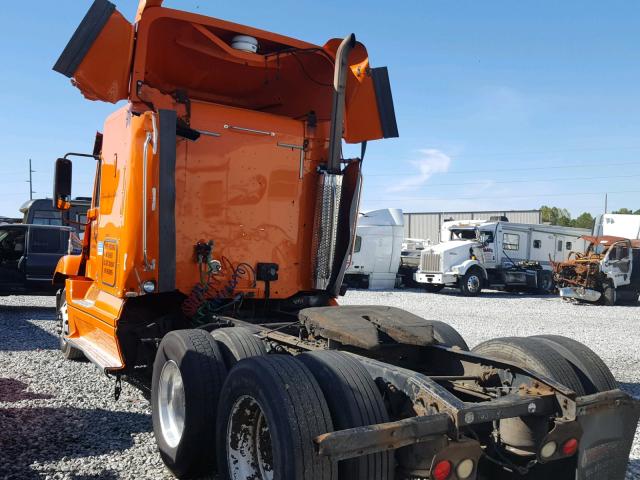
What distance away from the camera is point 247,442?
3291mm

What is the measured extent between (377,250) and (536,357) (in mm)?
19394

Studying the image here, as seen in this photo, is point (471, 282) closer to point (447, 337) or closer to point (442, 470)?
point (447, 337)

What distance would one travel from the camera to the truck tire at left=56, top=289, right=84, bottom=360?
6980 mm

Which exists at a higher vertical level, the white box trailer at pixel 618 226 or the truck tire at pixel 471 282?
the white box trailer at pixel 618 226

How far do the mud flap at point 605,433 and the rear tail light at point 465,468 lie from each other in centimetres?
70

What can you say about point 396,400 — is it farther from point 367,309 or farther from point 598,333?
point 598,333

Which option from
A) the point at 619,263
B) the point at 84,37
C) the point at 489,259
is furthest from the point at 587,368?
the point at 489,259

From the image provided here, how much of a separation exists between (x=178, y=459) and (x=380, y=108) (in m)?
3.83

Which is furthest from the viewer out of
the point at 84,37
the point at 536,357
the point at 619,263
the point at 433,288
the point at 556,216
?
the point at 556,216

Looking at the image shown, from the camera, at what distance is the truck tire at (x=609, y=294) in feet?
64.7

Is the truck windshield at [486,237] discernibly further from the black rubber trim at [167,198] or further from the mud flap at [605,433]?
the mud flap at [605,433]

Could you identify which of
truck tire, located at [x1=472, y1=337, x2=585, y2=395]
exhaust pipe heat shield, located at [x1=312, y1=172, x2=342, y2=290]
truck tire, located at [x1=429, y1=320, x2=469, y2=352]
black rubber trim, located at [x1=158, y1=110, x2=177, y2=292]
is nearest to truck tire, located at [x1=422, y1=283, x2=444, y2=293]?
exhaust pipe heat shield, located at [x1=312, y1=172, x2=342, y2=290]

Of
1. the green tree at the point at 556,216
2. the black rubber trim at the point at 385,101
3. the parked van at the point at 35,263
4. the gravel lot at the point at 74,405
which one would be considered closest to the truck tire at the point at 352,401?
the gravel lot at the point at 74,405

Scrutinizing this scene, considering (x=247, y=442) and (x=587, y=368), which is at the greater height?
(x=587, y=368)
